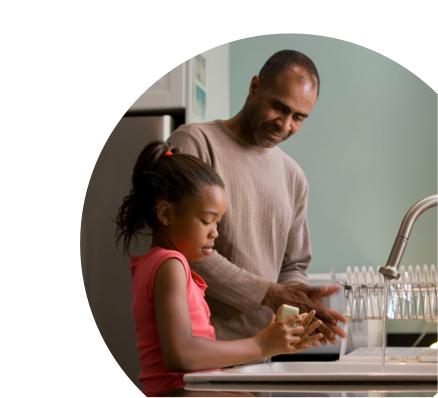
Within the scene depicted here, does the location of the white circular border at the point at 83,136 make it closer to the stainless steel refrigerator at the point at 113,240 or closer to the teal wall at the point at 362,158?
the stainless steel refrigerator at the point at 113,240

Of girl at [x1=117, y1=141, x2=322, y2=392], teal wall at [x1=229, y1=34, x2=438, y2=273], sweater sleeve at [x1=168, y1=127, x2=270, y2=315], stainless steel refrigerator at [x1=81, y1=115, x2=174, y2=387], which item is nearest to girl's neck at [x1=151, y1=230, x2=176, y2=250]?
girl at [x1=117, y1=141, x2=322, y2=392]

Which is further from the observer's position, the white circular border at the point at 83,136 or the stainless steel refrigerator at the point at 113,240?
the stainless steel refrigerator at the point at 113,240

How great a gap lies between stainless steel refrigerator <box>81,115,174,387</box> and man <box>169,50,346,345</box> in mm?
274

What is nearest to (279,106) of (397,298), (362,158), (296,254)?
(296,254)

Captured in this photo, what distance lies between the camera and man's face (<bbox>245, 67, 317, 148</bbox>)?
3.06ft

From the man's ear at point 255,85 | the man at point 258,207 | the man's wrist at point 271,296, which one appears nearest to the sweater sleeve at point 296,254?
the man at point 258,207

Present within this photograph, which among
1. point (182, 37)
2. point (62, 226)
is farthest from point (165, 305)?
point (182, 37)

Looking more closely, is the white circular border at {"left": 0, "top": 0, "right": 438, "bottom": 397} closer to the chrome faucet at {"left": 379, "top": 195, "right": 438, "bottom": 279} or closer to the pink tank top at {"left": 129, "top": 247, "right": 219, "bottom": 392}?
the pink tank top at {"left": 129, "top": 247, "right": 219, "bottom": 392}

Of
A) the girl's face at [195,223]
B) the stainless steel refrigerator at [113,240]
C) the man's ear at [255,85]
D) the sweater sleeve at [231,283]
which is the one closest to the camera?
the girl's face at [195,223]

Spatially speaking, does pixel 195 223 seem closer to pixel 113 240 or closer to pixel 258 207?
pixel 258 207

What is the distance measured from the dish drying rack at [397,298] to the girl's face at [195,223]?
0.25 meters

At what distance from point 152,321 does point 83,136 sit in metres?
0.25

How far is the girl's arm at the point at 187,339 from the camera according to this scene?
562 mm

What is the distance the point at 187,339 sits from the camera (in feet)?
1.85
